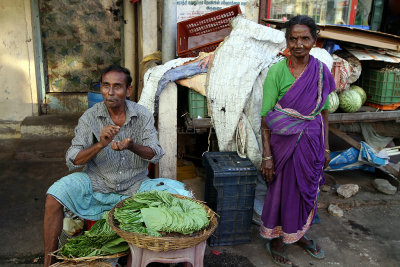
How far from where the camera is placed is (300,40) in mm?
2854

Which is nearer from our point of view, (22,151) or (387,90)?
(387,90)

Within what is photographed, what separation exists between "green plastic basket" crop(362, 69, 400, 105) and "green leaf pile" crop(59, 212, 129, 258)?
3557 millimetres

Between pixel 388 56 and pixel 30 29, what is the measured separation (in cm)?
554

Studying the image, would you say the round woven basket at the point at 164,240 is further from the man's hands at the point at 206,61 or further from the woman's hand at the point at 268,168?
the man's hands at the point at 206,61

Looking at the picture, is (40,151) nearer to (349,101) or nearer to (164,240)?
(164,240)

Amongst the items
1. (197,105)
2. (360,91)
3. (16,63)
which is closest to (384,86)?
(360,91)

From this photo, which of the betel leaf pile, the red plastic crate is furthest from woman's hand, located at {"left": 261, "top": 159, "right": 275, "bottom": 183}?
the red plastic crate

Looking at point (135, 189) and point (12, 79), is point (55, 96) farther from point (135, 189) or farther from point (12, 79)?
point (135, 189)

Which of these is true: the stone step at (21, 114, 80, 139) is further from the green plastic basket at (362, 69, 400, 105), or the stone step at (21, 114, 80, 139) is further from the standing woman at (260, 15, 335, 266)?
the green plastic basket at (362, 69, 400, 105)

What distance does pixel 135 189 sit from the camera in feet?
9.81

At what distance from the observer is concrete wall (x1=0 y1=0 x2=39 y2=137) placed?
5945mm

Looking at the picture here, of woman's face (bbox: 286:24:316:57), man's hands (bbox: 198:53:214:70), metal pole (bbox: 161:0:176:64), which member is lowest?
man's hands (bbox: 198:53:214:70)

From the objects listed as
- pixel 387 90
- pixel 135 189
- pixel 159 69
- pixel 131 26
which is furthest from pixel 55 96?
pixel 387 90

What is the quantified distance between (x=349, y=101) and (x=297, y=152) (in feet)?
5.08
